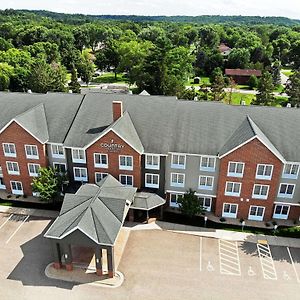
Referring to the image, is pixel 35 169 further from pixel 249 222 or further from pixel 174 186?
pixel 249 222

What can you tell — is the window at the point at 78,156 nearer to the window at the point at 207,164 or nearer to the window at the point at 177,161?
the window at the point at 177,161

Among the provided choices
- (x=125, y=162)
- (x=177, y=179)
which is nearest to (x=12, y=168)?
(x=125, y=162)

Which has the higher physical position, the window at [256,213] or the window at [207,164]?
the window at [207,164]

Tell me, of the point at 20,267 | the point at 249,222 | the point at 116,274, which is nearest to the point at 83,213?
the point at 116,274

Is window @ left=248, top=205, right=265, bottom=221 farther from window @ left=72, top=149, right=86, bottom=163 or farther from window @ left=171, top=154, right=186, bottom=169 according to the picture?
window @ left=72, top=149, right=86, bottom=163

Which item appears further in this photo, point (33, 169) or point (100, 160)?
point (33, 169)

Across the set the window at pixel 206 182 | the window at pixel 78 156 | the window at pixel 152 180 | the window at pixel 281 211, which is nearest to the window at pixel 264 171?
the window at pixel 281 211

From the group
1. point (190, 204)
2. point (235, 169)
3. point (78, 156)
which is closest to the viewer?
point (235, 169)

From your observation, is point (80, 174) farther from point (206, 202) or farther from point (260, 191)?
point (260, 191)
